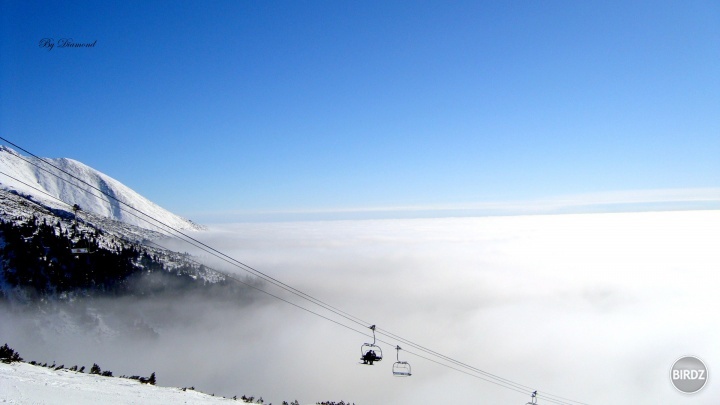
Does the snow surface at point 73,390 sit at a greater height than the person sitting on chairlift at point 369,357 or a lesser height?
lesser

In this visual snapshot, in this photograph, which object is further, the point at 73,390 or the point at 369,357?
the point at 369,357

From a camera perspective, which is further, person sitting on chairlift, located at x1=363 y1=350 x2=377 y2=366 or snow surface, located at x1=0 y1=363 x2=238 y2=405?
person sitting on chairlift, located at x1=363 y1=350 x2=377 y2=366

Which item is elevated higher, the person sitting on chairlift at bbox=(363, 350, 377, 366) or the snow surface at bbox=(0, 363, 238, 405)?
the person sitting on chairlift at bbox=(363, 350, 377, 366)

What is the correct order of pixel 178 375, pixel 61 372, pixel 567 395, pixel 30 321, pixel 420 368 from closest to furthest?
1. pixel 61 372
2. pixel 30 321
3. pixel 178 375
4. pixel 567 395
5. pixel 420 368

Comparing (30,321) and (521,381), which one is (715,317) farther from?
(30,321)

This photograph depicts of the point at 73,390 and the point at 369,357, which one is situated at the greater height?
the point at 369,357

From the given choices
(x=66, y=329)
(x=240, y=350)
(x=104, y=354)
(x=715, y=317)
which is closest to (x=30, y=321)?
(x=66, y=329)

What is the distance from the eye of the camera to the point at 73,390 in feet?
44.6

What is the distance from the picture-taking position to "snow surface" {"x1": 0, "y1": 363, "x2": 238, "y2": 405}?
38.9 ft

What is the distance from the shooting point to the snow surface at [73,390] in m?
11.8

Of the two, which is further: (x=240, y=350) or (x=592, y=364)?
(x=592, y=364)

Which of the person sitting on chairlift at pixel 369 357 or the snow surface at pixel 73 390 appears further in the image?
the person sitting on chairlift at pixel 369 357

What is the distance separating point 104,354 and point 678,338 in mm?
244582

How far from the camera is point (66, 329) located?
365 ft
